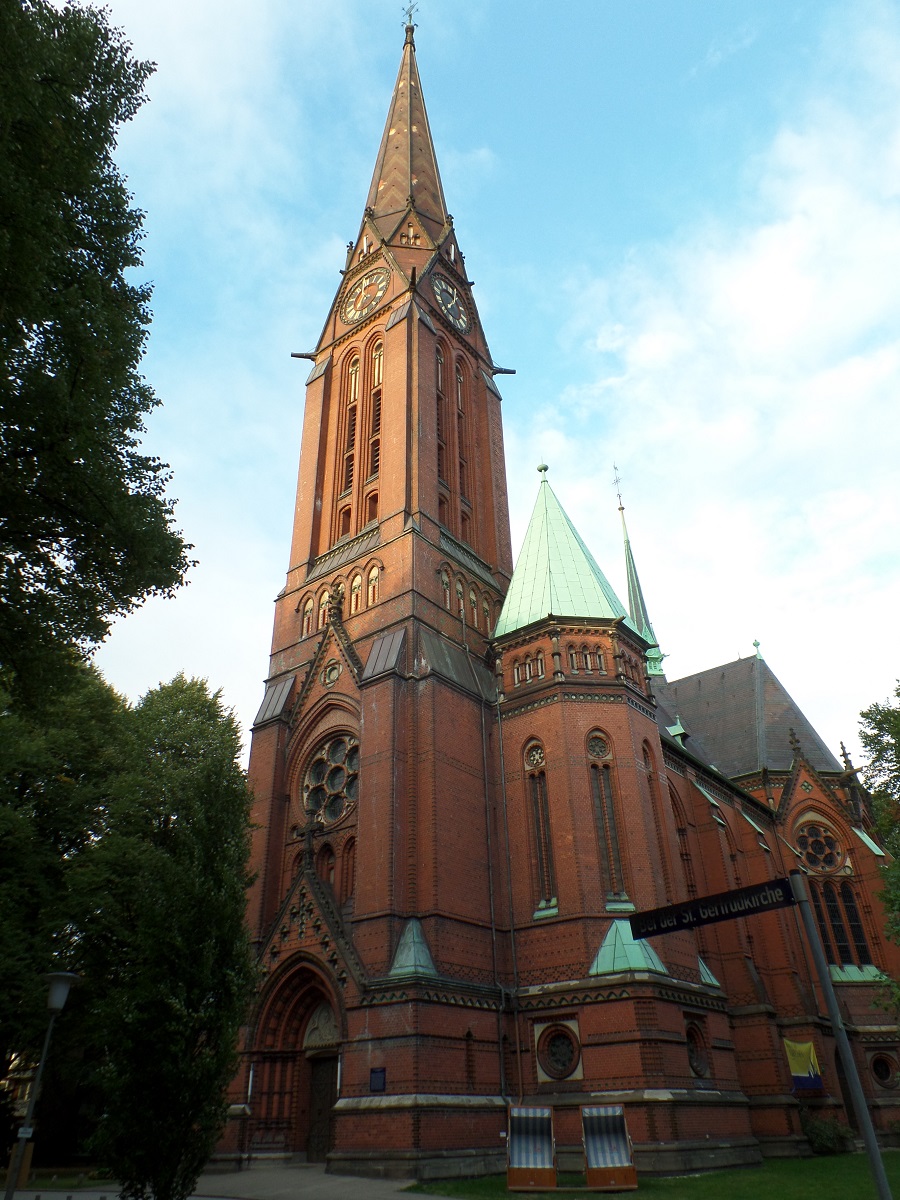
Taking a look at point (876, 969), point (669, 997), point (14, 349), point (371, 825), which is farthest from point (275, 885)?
point (876, 969)

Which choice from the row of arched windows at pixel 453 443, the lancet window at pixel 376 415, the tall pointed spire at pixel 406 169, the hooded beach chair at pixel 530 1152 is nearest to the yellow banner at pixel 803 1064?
the hooded beach chair at pixel 530 1152

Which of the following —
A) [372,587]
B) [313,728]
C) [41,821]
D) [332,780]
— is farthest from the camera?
[372,587]

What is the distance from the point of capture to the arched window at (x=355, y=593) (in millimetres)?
29828

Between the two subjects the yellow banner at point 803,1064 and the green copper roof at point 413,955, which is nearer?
the green copper roof at point 413,955

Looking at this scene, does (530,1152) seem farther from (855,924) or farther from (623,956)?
(855,924)

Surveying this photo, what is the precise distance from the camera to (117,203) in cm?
1366

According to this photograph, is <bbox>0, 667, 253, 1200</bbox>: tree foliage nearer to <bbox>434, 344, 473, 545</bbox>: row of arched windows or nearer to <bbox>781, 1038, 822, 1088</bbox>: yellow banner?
<bbox>434, 344, 473, 545</bbox>: row of arched windows

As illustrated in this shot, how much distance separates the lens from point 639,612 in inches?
2116

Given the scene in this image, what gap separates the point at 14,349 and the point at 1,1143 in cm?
2159

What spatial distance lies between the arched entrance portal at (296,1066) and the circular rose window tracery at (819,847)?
76.5 ft

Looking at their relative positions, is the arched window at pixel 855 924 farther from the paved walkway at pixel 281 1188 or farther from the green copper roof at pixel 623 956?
the paved walkway at pixel 281 1188

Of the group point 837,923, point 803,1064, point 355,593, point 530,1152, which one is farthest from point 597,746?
point 837,923

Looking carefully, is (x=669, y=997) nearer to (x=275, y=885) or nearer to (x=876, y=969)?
(x=275, y=885)

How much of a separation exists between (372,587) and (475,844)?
9.47 metres
